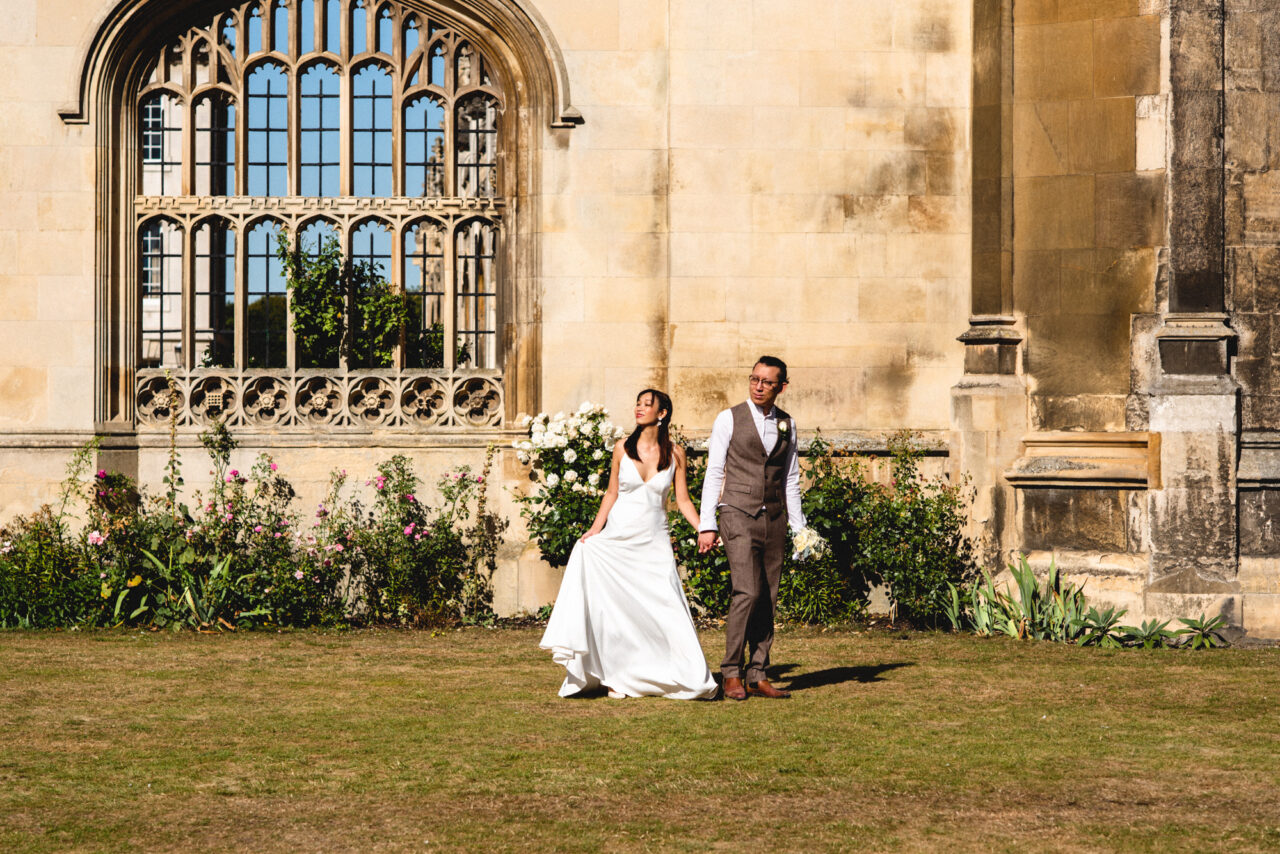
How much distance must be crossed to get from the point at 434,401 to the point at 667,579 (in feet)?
12.9

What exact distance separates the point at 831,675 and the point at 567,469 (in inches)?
113

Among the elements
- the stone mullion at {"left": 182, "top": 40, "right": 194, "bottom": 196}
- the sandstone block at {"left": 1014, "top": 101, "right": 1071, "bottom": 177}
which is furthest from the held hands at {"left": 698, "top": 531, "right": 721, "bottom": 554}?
the stone mullion at {"left": 182, "top": 40, "right": 194, "bottom": 196}

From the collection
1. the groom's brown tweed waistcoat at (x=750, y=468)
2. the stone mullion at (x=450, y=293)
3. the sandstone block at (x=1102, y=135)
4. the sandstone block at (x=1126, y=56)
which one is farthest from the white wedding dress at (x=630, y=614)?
the sandstone block at (x=1126, y=56)

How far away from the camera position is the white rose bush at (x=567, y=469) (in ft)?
34.2

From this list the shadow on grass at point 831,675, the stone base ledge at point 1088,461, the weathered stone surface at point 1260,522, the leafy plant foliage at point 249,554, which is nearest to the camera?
the shadow on grass at point 831,675

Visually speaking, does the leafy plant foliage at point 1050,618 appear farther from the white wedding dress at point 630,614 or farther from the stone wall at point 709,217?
the white wedding dress at point 630,614

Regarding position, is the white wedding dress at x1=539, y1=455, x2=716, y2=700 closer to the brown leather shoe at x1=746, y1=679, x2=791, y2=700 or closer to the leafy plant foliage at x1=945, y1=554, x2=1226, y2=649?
the brown leather shoe at x1=746, y1=679, x2=791, y2=700

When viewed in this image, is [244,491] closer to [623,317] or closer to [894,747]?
[623,317]

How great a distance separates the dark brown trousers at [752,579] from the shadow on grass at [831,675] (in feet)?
1.31

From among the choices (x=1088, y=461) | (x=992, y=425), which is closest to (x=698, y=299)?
(x=992, y=425)

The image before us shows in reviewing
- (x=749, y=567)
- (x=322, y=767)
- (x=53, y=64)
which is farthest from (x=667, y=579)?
(x=53, y=64)

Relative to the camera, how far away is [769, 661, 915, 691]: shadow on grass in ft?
26.3

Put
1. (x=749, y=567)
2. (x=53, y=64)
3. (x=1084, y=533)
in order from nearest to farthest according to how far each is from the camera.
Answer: (x=749, y=567) < (x=1084, y=533) < (x=53, y=64)

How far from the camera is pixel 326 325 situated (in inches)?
438
